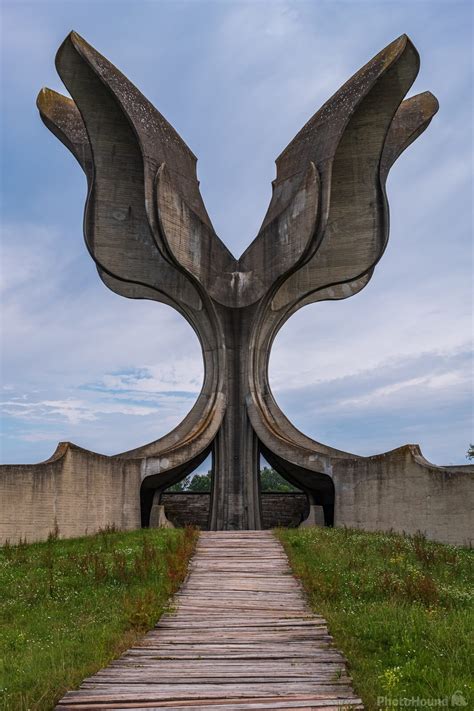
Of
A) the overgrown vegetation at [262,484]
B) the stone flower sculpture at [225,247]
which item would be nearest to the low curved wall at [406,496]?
the stone flower sculpture at [225,247]

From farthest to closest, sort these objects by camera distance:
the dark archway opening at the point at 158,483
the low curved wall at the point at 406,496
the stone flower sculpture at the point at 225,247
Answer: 1. the stone flower sculpture at the point at 225,247
2. the dark archway opening at the point at 158,483
3. the low curved wall at the point at 406,496

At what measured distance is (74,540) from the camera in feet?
43.4

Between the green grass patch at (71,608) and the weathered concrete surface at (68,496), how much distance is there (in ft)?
5.14

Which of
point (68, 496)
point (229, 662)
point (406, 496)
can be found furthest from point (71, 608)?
point (406, 496)

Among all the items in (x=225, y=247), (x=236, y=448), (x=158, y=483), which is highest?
(x=225, y=247)

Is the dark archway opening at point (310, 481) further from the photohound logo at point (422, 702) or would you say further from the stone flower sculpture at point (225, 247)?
the photohound logo at point (422, 702)

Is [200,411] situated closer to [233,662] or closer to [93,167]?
[93,167]

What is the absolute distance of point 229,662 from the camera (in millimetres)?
4680

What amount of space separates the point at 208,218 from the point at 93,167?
3.78 metres

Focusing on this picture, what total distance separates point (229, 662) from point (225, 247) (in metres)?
16.4

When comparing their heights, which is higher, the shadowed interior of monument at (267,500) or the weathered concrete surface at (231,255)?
the weathered concrete surface at (231,255)

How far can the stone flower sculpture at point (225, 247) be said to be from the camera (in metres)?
17.5

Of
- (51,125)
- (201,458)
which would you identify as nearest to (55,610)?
(201,458)

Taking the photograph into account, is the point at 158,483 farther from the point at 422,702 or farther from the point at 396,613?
the point at 422,702
